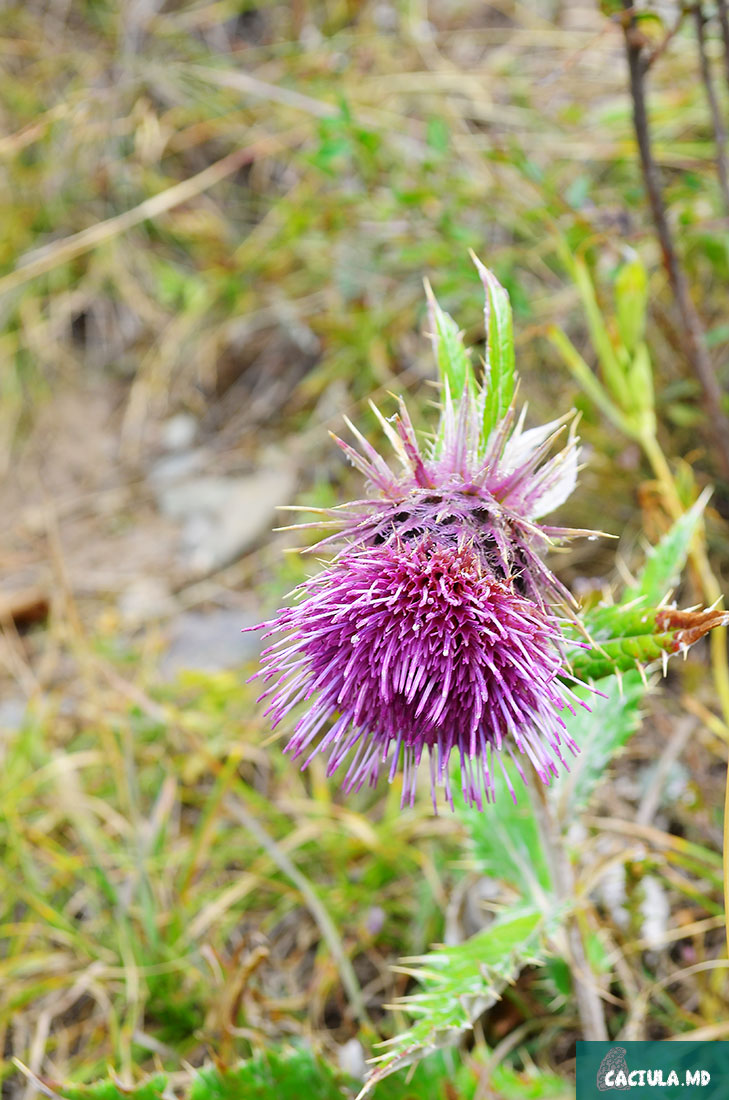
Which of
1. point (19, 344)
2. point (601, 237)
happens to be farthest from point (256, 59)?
point (601, 237)

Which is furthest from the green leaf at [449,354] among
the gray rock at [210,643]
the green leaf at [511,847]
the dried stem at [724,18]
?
the gray rock at [210,643]

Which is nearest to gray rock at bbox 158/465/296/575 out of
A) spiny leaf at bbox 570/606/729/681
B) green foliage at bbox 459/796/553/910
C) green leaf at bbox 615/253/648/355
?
green leaf at bbox 615/253/648/355

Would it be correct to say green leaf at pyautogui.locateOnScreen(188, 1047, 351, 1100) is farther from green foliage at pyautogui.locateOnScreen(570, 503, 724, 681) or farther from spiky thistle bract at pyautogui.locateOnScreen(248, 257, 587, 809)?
green foliage at pyautogui.locateOnScreen(570, 503, 724, 681)

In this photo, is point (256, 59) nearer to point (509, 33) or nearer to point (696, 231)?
point (509, 33)

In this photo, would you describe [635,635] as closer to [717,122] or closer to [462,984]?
[462,984]

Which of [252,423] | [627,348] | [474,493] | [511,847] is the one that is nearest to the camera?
[474,493]

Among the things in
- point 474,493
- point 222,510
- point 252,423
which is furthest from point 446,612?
point 252,423
